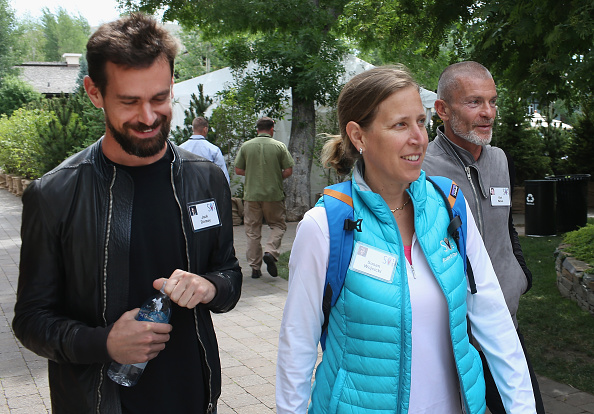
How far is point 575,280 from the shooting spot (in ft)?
24.2

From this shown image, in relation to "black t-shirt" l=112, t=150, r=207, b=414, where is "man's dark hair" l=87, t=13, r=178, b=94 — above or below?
above

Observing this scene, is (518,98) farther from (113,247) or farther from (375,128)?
(113,247)

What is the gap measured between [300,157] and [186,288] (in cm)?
1349

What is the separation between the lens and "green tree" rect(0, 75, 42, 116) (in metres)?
43.5

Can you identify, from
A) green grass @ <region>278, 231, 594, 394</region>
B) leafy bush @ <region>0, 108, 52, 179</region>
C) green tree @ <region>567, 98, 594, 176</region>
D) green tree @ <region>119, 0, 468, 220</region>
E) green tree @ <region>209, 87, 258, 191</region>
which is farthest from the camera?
leafy bush @ <region>0, 108, 52, 179</region>

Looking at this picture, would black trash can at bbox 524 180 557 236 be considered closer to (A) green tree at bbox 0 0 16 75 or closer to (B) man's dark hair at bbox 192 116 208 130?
(B) man's dark hair at bbox 192 116 208 130

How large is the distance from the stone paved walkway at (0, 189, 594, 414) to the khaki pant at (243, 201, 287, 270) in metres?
0.69

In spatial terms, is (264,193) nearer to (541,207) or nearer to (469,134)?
(541,207)

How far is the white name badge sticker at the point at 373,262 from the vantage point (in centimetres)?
206

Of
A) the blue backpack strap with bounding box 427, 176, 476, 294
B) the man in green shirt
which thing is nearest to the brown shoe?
the man in green shirt

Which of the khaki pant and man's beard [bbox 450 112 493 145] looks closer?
man's beard [bbox 450 112 493 145]

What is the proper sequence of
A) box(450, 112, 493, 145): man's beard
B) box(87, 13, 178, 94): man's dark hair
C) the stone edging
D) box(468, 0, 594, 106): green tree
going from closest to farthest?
box(87, 13, 178, 94): man's dark hair < box(450, 112, 493, 145): man's beard < box(468, 0, 594, 106): green tree < the stone edging

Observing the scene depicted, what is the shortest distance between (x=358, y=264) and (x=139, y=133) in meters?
0.82

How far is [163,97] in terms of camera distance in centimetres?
203
